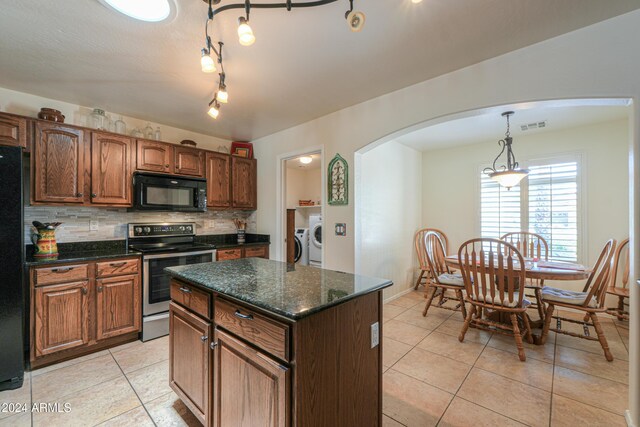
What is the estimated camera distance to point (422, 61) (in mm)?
2037

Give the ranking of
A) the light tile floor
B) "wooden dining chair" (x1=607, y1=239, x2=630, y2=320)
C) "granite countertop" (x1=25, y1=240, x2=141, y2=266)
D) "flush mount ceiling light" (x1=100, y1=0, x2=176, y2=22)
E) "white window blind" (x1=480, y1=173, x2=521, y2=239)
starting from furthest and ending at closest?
"white window blind" (x1=480, y1=173, x2=521, y2=239) → "wooden dining chair" (x1=607, y1=239, x2=630, y2=320) → "granite countertop" (x1=25, y1=240, x2=141, y2=266) → the light tile floor → "flush mount ceiling light" (x1=100, y1=0, x2=176, y2=22)

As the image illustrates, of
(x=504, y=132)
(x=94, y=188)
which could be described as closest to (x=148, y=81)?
(x=94, y=188)

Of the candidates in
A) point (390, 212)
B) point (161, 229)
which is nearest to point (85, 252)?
point (161, 229)

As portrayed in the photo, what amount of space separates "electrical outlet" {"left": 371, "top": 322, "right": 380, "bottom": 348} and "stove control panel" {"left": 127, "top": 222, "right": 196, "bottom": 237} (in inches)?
114

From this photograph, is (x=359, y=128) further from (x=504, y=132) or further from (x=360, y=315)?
(x=504, y=132)

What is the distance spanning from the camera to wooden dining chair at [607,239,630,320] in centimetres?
283

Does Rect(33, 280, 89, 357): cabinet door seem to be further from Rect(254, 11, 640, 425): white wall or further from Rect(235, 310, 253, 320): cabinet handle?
Rect(254, 11, 640, 425): white wall

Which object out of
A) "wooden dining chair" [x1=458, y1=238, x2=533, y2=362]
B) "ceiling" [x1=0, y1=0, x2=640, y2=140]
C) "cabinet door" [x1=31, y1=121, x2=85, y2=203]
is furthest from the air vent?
"cabinet door" [x1=31, y1=121, x2=85, y2=203]

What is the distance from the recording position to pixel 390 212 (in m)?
4.05

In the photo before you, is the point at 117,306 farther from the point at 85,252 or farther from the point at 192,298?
the point at 192,298

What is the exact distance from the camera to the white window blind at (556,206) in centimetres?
352

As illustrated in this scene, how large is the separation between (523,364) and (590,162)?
9.19 feet

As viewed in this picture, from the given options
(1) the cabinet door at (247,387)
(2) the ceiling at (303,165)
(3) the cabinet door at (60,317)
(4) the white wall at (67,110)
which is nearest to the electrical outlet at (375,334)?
(1) the cabinet door at (247,387)

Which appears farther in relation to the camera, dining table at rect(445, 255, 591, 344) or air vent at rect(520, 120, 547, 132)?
air vent at rect(520, 120, 547, 132)
